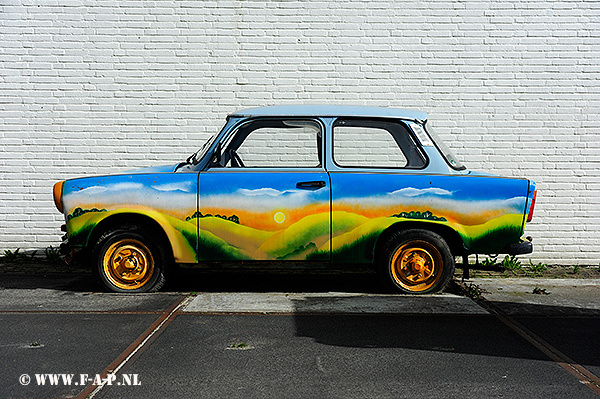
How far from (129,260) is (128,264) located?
39 millimetres

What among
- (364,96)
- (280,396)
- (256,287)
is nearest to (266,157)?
(364,96)

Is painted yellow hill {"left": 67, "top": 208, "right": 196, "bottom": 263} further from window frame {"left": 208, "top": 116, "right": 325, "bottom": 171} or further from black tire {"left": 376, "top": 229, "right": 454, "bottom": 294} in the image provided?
black tire {"left": 376, "top": 229, "right": 454, "bottom": 294}

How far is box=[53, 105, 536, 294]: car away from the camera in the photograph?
17.7ft

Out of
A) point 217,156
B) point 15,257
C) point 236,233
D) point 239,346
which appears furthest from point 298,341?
point 15,257

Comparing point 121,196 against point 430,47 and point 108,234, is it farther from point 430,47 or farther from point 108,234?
point 430,47

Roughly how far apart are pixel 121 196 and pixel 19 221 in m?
2.77

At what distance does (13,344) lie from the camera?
4.05m

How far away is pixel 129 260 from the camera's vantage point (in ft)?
18.3

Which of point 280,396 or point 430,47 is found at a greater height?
point 430,47

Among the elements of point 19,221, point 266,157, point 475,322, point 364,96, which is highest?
point 364,96

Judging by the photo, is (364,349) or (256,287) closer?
(364,349)

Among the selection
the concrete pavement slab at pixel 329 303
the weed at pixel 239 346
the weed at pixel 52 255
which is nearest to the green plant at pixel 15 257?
the weed at pixel 52 255

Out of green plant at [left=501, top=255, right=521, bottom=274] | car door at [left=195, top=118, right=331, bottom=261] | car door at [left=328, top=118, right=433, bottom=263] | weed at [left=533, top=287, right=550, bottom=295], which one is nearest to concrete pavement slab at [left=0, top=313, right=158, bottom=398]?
car door at [left=195, top=118, right=331, bottom=261]

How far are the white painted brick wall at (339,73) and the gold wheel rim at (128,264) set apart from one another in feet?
6.67
